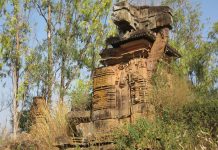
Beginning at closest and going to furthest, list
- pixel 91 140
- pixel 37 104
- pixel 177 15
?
pixel 91 140 < pixel 37 104 < pixel 177 15

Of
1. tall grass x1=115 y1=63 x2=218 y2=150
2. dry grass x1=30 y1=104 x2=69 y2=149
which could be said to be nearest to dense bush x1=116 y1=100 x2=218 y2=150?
tall grass x1=115 y1=63 x2=218 y2=150

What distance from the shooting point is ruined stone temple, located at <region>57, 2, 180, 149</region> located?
6.71 m

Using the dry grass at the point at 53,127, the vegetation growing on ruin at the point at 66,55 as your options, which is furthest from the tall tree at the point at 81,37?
the dry grass at the point at 53,127

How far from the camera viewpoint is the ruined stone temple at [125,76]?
22.0 feet

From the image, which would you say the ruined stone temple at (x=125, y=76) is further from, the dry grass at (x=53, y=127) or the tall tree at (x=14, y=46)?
the tall tree at (x=14, y=46)

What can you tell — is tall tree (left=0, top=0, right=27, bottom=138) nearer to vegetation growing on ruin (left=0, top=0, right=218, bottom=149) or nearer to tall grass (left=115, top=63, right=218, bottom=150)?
vegetation growing on ruin (left=0, top=0, right=218, bottom=149)

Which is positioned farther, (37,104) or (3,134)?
(37,104)

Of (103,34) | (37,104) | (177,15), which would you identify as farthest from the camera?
(177,15)

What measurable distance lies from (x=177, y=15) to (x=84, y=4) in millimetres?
6519

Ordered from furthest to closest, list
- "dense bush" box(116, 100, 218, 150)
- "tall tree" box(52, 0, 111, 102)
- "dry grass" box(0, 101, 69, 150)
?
1. "tall tree" box(52, 0, 111, 102)
2. "dry grass" box(0, 101, 69, 150)
3. "dense bush" box(116, 100, 218, 150)

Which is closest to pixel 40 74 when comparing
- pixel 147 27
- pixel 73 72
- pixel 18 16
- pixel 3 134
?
pixel 73 72

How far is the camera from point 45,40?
16.9 m

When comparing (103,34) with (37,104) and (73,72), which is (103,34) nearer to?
(73,72)

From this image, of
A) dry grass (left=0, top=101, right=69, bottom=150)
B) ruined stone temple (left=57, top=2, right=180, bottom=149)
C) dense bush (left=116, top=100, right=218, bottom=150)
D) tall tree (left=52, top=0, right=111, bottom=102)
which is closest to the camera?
dense bush (left=116, top=100, right=218, bottom=150)
